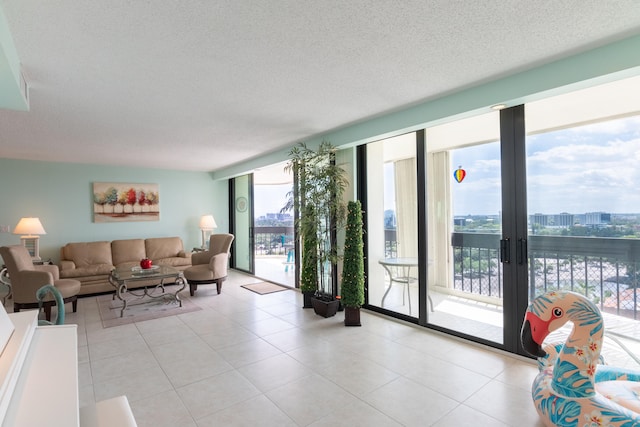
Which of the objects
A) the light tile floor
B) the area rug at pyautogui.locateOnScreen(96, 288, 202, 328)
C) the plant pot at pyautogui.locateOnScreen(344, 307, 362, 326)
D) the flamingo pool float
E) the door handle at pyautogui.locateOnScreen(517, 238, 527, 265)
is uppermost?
the door handle at pyautogui.locateOnScreen(517, 238, 527, 265)

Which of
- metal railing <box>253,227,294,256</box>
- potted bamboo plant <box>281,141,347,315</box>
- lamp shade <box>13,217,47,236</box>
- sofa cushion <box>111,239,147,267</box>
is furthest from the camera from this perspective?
metal railing <box>253,227,294,256</box>

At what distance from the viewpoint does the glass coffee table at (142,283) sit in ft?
15.9

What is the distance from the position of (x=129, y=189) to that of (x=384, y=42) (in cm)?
673

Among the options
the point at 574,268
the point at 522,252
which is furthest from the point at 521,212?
the point at 574,268

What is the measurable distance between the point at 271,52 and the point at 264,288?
15.1 feet

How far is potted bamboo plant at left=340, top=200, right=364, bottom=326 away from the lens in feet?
13.1

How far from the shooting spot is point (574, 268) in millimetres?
2865

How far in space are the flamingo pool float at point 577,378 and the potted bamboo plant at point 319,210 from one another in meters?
2.59

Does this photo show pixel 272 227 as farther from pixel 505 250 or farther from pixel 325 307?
pixel 505 250

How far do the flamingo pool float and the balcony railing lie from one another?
0.81 m

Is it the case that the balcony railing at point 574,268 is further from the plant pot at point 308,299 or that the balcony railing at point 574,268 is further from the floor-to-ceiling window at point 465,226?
the plant pot at point 308,299

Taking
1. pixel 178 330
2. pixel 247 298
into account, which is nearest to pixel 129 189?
pixel 247 298

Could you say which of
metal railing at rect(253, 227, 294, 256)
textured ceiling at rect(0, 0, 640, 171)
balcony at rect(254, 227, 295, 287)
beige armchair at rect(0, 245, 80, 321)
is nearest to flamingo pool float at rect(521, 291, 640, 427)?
textured ceiling at rect(0, 0, 640, 171)

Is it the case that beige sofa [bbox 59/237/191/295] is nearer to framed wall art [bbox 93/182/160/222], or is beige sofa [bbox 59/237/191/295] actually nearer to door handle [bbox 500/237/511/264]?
framed wall art [bbox 93/182/160/222]
